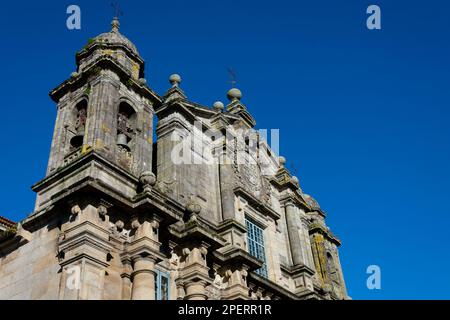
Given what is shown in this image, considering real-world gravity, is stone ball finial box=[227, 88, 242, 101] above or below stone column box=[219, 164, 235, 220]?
above

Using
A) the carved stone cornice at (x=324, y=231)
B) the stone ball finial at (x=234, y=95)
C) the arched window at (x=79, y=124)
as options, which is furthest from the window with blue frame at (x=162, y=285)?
the carved stone cornice at (x=324, y=231)

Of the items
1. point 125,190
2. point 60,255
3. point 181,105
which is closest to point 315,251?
point 181,105

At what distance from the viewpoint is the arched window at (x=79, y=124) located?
16.8 metres

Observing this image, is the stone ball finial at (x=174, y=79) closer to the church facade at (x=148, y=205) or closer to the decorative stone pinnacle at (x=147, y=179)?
the church facade at (x=148, y=205)

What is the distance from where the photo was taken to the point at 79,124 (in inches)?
681

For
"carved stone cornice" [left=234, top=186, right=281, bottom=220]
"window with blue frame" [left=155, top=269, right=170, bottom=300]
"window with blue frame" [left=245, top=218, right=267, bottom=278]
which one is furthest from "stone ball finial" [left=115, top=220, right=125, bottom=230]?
"carved stone cornice" [left=234, top=186, right=281, bottom=220]

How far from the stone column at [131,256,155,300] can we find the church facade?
0.03 m

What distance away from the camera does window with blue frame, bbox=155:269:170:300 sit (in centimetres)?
1403

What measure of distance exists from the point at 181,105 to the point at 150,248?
7.72 meters

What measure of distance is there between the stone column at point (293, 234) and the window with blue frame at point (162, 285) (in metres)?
8.98

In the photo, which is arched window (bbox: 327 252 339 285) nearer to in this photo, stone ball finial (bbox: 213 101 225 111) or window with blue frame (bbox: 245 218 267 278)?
window with blue frame (bbox: 245 218 267 278)

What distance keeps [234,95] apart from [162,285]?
41.1ft

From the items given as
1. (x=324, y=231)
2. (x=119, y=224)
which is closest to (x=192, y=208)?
(x=119, y=224)
